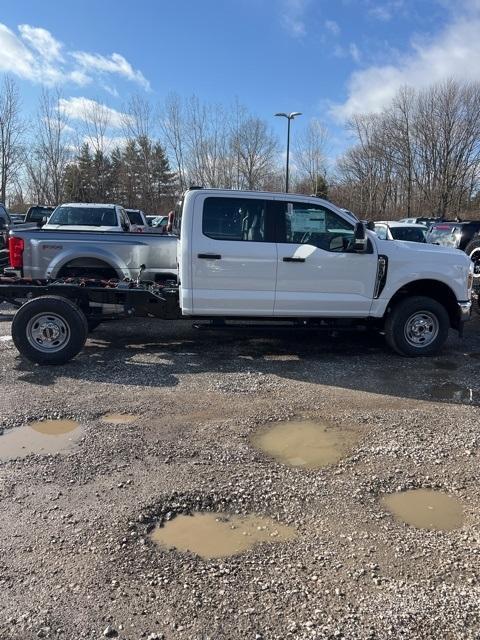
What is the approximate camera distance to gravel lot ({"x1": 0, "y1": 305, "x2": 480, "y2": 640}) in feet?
8.29

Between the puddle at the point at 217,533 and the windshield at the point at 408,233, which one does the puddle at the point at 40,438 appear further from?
the windshield at the point at 408,233

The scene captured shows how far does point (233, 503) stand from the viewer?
3518mm

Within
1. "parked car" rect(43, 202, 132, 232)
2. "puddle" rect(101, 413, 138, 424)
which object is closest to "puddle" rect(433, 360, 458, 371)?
"puddle" rect(101, 413, 138, 424)

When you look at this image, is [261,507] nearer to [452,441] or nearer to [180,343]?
[452,441]

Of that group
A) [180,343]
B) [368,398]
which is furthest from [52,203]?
[368,398]

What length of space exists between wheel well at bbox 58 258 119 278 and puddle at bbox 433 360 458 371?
4780mm

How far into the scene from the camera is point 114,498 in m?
3.55

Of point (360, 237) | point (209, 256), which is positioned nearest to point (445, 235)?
point (360, 237)

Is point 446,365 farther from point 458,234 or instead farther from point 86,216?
point 86,216

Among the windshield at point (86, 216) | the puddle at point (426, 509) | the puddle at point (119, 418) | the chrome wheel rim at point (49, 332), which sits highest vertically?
the windshield at point (86, 216)

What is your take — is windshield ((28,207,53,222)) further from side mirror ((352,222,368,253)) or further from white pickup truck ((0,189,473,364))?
side mirror ((352,222,368,253))

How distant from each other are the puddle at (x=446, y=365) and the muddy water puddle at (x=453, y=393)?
636 millimetres

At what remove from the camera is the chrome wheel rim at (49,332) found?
21.4 ft

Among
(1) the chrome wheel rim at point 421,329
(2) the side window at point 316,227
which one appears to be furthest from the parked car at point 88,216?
(1) the chrome wheel rim at point 421,329
